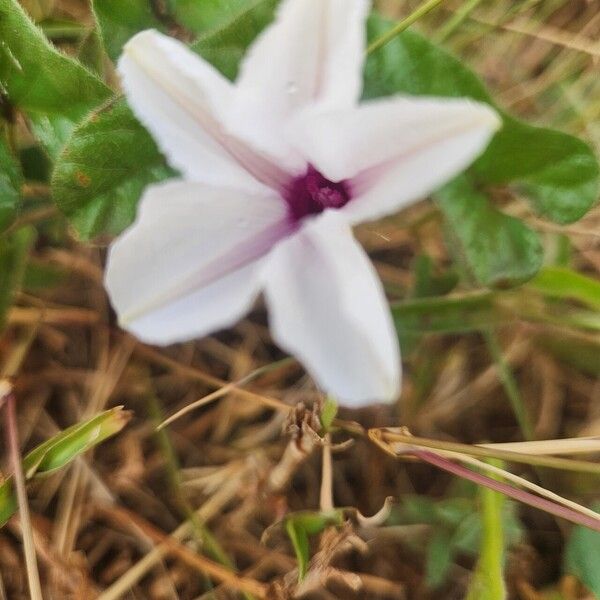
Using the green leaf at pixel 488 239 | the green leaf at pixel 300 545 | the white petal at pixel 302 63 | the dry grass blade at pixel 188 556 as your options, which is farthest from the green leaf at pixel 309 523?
the white petal at pixel 302 63

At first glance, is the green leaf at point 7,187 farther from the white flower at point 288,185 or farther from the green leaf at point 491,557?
the green leaf at point 491,557

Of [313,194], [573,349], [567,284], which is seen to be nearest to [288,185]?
[313,194]

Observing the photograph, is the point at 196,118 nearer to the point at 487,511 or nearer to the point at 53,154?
the point at 53,154

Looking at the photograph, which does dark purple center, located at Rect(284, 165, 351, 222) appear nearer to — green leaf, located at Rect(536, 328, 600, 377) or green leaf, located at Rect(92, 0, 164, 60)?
green leaf, located at Rect(92, 0, 164, 60)

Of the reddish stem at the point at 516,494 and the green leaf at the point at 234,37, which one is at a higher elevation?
the green leaf at the point at 234,37

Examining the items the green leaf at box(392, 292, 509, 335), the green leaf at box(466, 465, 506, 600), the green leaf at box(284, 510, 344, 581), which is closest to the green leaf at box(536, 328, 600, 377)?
the green leaf at box(392, 292, 509, 335)

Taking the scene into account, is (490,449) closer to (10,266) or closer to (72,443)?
(72,443)

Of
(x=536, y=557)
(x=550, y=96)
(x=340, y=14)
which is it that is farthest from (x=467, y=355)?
(x=340, y=14)
